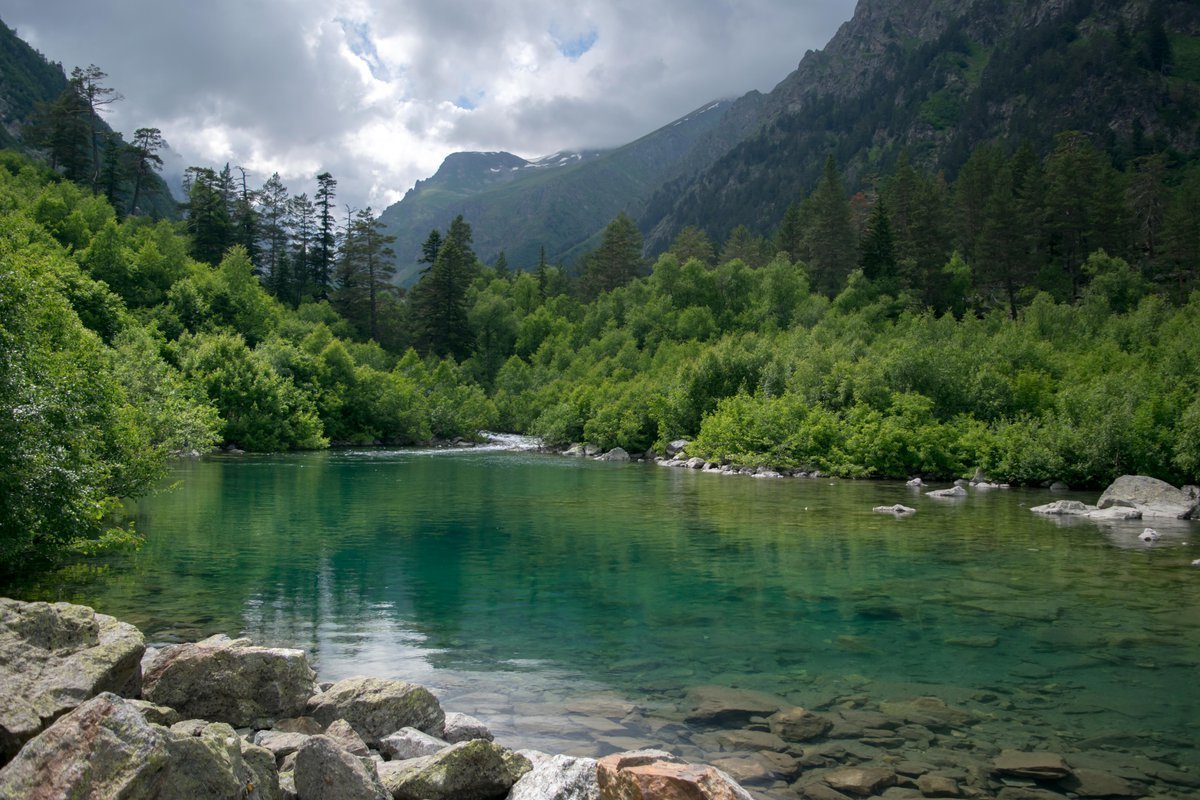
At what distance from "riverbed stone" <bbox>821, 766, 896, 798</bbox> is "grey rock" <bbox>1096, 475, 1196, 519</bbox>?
89.5 feet

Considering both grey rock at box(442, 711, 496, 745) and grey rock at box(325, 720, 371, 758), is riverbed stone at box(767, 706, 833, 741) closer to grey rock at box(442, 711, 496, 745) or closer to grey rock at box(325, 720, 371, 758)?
grey rock at box(442, 711, 496, 745)

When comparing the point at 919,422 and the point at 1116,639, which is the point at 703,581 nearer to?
the point at 1116,639

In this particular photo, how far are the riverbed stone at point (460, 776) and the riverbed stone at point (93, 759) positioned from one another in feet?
7.57

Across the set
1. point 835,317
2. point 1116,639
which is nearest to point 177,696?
point 1116,639

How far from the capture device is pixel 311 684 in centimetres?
984

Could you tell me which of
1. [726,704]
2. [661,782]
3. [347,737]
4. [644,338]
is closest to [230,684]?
[347,737]

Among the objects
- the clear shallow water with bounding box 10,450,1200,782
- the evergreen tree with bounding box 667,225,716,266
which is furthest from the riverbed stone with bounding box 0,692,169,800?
the evergreen tree with bounding box 667,225,716,266

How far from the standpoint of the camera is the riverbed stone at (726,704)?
10289 millimetres

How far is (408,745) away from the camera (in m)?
8.63

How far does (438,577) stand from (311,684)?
9.33 m

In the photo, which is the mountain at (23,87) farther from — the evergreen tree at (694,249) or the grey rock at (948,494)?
the grey rock at (948,494)

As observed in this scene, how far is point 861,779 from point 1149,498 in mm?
29923

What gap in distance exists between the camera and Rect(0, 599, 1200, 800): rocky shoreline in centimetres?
595

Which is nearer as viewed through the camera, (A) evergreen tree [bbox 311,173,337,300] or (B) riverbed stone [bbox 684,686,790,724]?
(B) riverbed stone [bbox 684,686,790,724]
